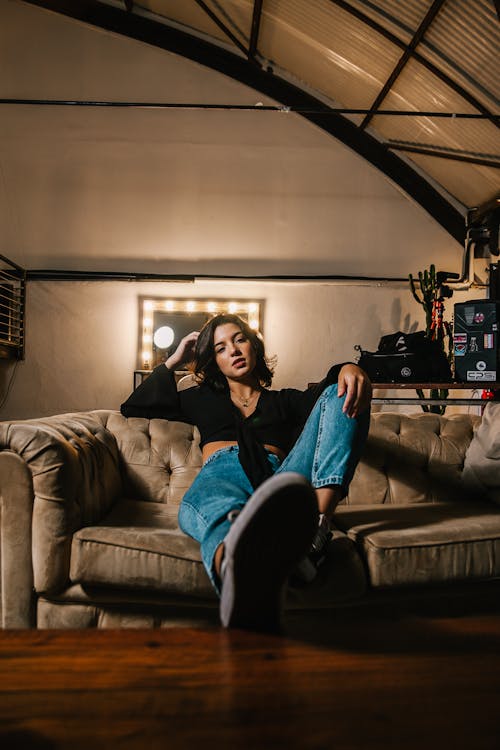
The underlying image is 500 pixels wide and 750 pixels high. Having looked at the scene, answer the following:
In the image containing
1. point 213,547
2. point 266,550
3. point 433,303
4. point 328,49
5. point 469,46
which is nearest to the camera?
point 266,550

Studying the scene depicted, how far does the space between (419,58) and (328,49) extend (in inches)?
39.2

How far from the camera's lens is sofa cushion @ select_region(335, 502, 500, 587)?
71.7 inches

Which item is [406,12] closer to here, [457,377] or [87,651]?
[457,377]

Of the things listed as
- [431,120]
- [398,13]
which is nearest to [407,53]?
[398,13]

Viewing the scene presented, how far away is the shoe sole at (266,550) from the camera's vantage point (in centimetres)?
107

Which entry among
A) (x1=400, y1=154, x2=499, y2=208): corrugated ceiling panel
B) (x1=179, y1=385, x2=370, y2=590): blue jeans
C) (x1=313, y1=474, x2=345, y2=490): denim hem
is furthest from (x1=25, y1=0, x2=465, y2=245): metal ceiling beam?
(x1=313, y1=474, x2=345, y2=490): denim hem

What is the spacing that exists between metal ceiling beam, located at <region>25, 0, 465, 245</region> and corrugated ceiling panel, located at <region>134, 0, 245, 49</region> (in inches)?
4.3

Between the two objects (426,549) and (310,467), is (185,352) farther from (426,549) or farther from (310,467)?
(426,549)

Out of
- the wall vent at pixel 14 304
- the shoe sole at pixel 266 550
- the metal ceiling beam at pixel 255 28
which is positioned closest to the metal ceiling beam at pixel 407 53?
the metal ceiling beam at pixel 255 28

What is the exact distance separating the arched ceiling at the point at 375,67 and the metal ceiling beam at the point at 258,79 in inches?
0.4

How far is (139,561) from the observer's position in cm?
175

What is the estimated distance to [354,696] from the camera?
0.76 metres

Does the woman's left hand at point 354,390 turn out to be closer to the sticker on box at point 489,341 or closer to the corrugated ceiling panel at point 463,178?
the sticker on box at point 489,341

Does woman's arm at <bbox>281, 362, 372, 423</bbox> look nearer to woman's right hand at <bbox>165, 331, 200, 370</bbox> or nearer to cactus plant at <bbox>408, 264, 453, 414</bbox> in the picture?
woman's right hand at <bbox>165, 331, 200, 370</bbox>
